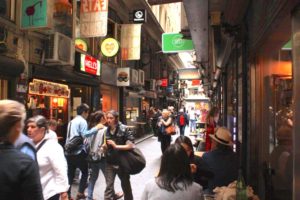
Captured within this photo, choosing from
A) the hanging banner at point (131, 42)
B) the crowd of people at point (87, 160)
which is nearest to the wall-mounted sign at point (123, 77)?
the hanging banner at point (131, 42)

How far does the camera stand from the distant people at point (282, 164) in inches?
183

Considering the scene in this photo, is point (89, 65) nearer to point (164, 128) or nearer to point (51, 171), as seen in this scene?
point (164, 128)

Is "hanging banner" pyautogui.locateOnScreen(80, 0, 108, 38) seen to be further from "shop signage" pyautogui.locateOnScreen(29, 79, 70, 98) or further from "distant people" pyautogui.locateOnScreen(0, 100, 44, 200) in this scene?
"distant people" pyautogui.locateOnScreen(0, 100, 44, 200)

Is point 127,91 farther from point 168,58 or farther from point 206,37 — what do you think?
point 168,58

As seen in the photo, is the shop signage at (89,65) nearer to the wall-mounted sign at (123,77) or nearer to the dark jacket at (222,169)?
the wall-mounted sign at (123,77)

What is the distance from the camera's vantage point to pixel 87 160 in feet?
23.6

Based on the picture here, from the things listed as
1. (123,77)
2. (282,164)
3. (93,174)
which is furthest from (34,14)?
(123,77)

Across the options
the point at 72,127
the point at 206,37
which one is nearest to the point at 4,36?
the point at 72,127

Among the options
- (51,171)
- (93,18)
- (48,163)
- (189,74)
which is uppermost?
(189,74)

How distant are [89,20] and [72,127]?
4.98 m

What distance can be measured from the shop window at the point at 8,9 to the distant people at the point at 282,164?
22.0 feet

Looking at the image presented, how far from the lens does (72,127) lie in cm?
763

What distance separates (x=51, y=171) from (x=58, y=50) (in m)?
6.24

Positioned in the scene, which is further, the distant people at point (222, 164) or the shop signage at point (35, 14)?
the shop signage at point (35, 14)
